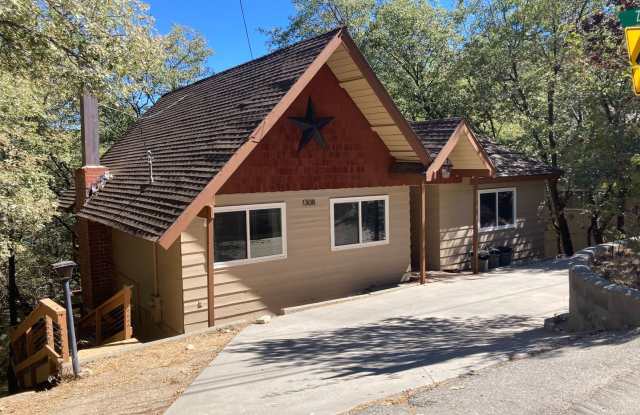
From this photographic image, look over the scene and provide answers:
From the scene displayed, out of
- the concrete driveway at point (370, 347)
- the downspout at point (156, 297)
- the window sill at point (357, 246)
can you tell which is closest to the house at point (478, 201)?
the window sill at point (357, 246)

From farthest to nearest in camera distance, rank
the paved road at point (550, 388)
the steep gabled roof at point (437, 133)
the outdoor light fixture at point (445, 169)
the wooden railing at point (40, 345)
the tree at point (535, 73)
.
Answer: the tree at point (535, 73) < the steep gabled roof at point (437, 133) < the outdoor light fixture at point (445, 169) < the wooden railing at point (40, 345) < the paved road at point (550, 388)

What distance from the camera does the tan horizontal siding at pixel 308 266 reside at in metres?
11.0

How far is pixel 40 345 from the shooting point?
12172mm

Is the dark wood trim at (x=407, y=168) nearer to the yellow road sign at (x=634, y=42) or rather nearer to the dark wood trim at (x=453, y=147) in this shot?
the dark wood trim at (x=453, y=147)

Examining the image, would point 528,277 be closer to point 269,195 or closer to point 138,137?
point 269,195

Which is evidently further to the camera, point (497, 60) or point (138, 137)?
point (497, 60)

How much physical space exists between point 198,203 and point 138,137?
30.8 ft

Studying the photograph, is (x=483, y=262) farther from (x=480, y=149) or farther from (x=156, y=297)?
(x=156, y=297)

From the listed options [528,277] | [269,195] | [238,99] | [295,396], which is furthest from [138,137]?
[295,396]

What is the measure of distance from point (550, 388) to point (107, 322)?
33.1ft

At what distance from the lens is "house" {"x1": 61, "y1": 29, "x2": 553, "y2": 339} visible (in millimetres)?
10359

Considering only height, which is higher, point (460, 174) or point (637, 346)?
point (460, 174)

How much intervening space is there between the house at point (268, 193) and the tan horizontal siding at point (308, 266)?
3cm

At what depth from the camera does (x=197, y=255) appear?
412 inches
